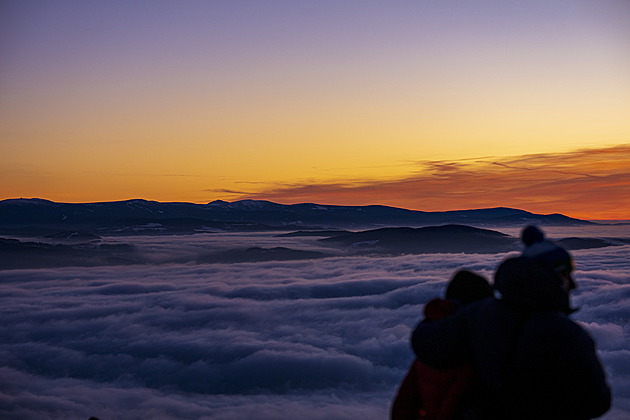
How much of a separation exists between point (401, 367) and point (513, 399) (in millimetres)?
51661

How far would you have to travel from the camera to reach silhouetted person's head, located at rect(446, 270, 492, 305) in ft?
11.6

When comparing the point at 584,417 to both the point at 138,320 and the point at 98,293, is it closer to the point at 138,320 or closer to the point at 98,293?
the point at 138,320

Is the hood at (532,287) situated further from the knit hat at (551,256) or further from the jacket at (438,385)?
the jacket at (438,385)

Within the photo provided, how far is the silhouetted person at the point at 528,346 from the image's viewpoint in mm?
2953

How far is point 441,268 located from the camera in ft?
415

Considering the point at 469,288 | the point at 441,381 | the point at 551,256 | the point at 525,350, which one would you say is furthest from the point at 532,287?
the point at 441,381

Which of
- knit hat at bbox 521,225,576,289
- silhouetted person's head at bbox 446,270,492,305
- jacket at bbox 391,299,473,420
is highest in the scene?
knit hat at bbox 521,225,576,289

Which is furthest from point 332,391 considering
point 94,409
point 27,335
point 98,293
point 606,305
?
point 98,293

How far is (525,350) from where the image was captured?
9.94 feet

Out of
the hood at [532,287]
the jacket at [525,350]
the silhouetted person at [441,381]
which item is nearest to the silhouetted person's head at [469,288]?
the silhouetted person at [441,381]

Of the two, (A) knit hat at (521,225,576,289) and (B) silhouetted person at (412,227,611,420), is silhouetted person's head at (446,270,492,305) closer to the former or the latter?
(B) silhouetted person at (412,227,611,420)

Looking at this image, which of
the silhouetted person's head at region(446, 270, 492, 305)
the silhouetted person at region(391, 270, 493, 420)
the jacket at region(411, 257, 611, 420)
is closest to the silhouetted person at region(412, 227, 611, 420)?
the jacket at region(411, 257, 611, 420)

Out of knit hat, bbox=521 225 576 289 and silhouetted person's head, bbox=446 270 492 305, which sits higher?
knit hat, bbox=521 225 576 289

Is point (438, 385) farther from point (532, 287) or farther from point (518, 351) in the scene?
point (532, 287)
